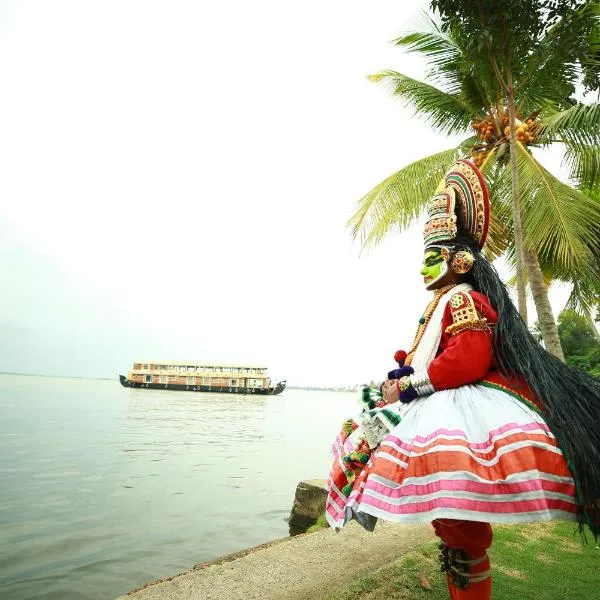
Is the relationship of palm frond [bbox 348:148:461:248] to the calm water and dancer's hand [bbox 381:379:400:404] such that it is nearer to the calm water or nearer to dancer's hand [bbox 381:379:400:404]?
the calm water

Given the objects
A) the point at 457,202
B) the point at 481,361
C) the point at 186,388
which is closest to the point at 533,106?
the point at 457,202

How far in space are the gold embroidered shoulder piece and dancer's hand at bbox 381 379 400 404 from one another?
14.1 inches

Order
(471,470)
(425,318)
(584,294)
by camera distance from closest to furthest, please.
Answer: (471,470) → (425,318) → (584,294)

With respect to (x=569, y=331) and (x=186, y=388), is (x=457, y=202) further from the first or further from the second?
(x=186, y=388)

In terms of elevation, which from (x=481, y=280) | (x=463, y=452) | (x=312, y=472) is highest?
(x=481, y=280)

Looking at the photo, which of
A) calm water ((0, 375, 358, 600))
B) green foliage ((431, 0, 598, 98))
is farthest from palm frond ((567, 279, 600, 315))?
calm water ((0, 375, 358, 600))

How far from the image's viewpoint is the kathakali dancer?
154 cm

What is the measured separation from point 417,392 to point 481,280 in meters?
0.70

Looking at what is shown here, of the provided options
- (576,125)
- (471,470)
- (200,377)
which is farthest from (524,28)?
(200,377)

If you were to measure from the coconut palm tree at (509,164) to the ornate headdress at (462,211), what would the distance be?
441cm

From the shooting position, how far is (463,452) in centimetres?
159

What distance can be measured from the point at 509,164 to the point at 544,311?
10.2 feet

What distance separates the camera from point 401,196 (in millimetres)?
8883

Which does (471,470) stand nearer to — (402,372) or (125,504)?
(402,372)
